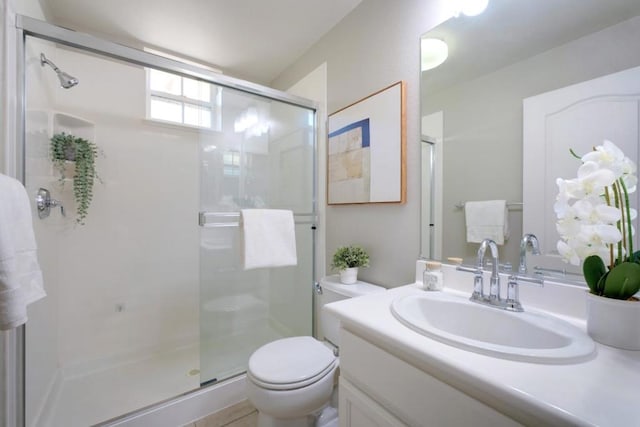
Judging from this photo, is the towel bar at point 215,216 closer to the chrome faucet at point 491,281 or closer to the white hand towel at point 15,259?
the white hand towel at point 15,259

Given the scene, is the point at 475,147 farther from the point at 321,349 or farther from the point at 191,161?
the point at 191,161

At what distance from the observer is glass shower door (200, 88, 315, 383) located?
1.60 meters

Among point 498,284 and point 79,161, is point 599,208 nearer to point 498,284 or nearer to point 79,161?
point 498,284

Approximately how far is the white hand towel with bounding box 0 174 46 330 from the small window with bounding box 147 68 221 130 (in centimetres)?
136

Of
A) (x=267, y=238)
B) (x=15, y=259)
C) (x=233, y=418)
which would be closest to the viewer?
(x=15, y=259)

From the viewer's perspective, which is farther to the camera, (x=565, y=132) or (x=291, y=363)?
(x=291, y=363)

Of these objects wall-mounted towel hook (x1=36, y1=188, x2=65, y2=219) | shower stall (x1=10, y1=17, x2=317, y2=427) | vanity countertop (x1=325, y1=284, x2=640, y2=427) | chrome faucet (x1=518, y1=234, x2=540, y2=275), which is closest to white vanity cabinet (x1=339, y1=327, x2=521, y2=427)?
vanity countertop (x1=325, y1=284, x2=640, y2=427)

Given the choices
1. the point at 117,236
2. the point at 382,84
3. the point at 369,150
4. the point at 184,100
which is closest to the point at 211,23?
the point at 184,100

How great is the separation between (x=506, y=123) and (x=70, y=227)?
2.64m

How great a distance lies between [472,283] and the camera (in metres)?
1.07

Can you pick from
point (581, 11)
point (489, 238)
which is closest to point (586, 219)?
point (489, 238)

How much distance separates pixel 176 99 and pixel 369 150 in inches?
71.7

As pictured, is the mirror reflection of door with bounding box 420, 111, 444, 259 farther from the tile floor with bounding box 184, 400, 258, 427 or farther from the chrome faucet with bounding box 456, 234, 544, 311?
the tile floor with bounding box 184, 400, 258, 427

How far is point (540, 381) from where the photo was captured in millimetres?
504
